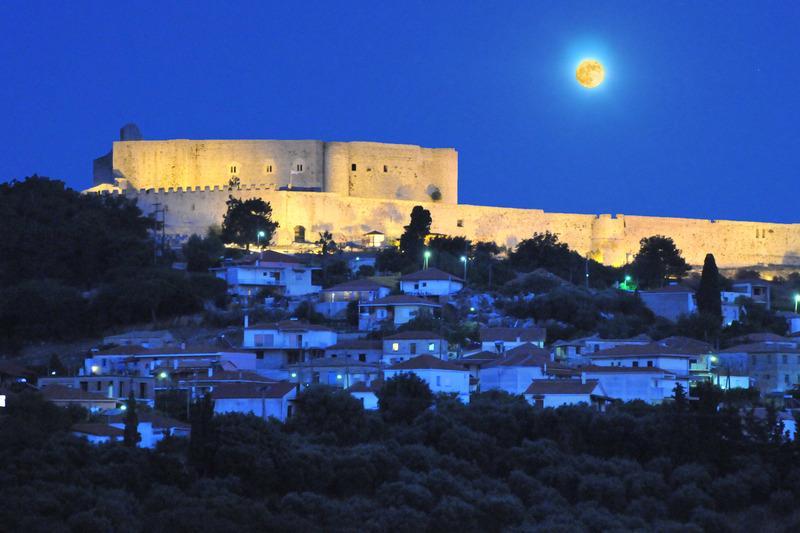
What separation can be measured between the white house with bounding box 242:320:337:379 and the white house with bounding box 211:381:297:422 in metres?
5.02

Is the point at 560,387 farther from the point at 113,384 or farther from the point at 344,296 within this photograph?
the point at 344,296

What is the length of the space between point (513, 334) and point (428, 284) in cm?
467

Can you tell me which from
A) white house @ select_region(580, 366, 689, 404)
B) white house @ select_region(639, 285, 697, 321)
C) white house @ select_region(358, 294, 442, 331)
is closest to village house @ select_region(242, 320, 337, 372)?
white house @ select_region(358, 294, 442, 331)

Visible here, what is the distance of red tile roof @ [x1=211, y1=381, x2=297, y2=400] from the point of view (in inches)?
1416

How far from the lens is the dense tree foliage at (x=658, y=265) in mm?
52375

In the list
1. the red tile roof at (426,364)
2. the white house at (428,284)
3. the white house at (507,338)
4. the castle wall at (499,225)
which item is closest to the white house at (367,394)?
the red tile roof at (426,364)

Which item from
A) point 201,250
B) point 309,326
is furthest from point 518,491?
point 201,250

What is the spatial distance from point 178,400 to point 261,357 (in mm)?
5399

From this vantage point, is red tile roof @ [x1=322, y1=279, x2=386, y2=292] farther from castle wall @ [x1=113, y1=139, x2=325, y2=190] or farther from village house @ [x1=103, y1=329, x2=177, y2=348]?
castle wall @ [x1=113, y1=139, x2=325, y2=190]

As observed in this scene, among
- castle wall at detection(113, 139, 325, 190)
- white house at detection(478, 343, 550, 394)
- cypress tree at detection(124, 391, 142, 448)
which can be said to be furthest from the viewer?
castle wall at detection(113, 139, 325, 190)

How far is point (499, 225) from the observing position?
5694 centimetres

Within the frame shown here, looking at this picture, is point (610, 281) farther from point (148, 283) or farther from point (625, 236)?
point (148, 283)

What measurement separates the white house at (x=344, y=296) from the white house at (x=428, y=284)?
53 cm

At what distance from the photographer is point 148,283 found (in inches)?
1780
